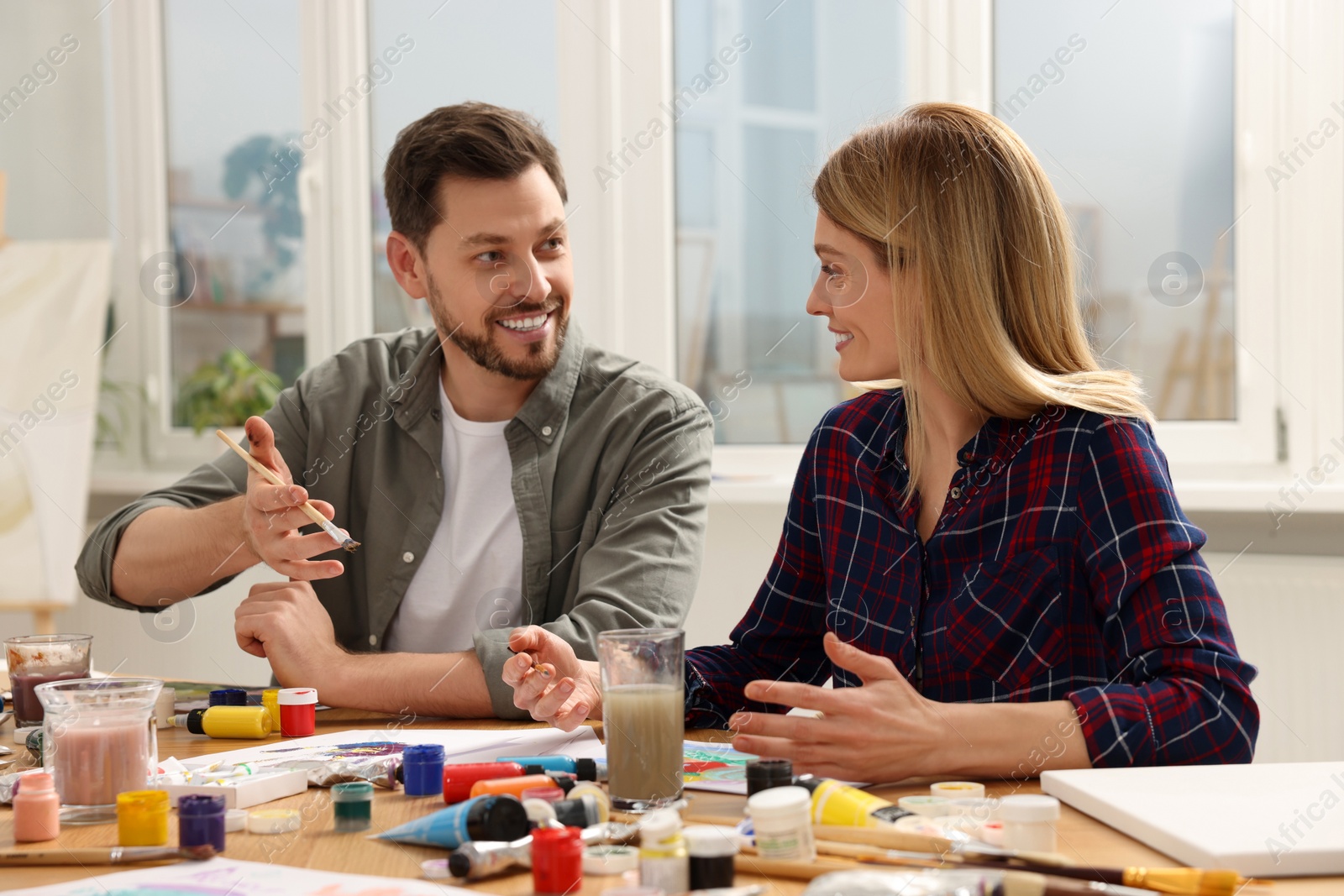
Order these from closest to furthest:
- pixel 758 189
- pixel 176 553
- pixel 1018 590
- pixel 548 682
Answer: pixel 548 682
pixel 1018 590
pixel 176 553
pixel 758 189

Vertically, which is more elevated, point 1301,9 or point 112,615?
point 1301,9

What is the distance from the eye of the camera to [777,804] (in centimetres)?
85

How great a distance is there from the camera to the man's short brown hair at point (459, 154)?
2002 millimetres

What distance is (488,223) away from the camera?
2010 millimetres

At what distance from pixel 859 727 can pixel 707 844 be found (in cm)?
32

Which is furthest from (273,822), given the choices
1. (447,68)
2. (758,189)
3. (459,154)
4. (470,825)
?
(447,68)

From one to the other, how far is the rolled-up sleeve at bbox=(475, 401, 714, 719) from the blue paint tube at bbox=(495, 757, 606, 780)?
0.38 m

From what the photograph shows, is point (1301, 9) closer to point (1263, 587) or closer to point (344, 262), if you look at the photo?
point (1263, 587)

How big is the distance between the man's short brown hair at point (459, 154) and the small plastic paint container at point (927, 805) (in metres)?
1.28

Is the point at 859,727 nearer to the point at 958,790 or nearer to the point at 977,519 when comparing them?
the point at 958,790

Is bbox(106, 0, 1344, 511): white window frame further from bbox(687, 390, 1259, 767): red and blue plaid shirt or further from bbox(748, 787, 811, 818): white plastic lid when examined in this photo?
bbox(748, 787, 811, 818): white plastic lid

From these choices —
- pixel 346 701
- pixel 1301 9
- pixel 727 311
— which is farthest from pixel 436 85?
pixel 346 701

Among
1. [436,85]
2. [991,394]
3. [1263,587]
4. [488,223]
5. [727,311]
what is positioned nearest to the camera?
[991,394]

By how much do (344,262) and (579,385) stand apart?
1.94 meters
